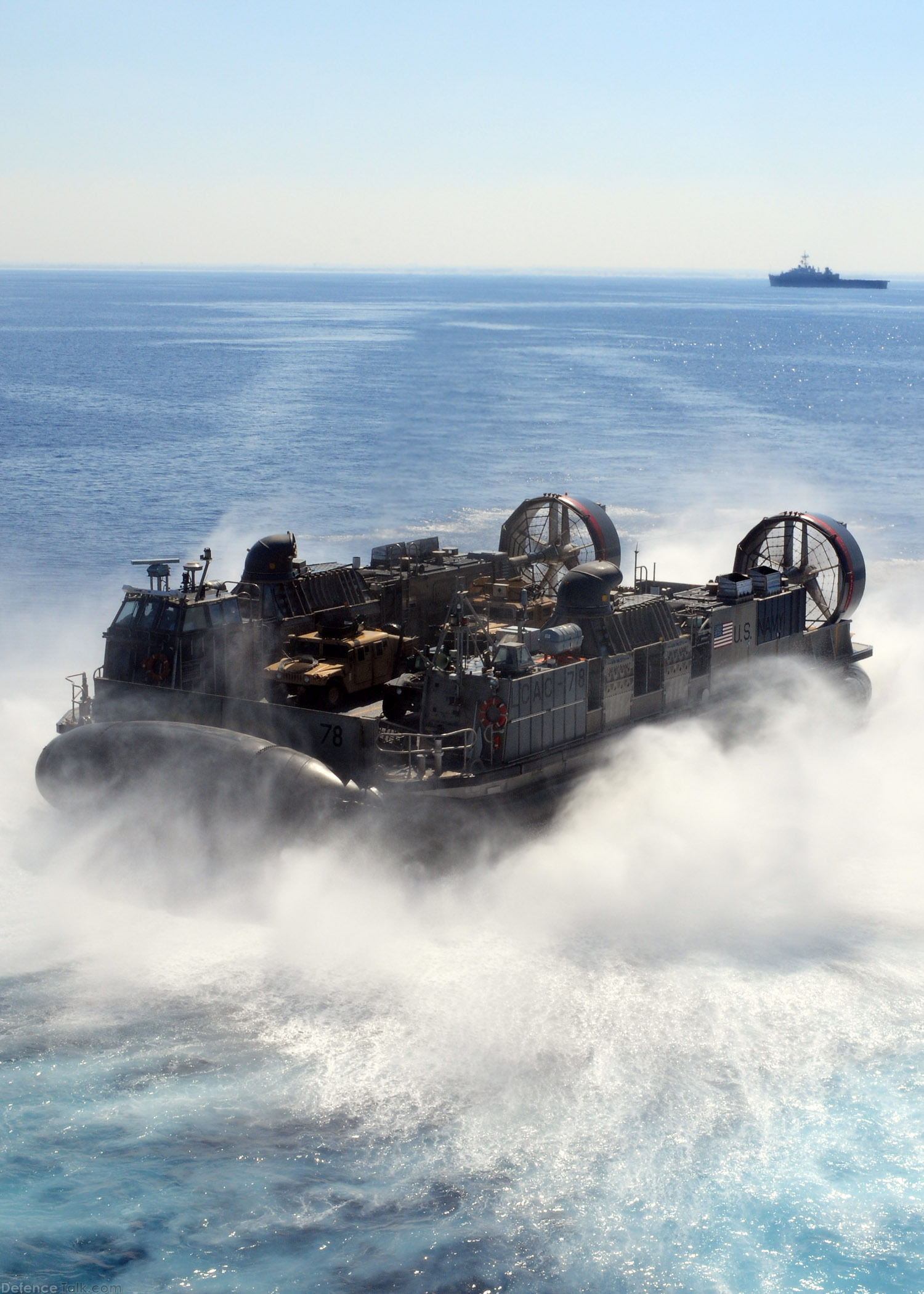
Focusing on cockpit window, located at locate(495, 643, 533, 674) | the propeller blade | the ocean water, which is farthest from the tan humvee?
the propeller blade

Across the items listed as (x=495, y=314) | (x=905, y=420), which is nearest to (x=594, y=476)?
(x=905, y=420)

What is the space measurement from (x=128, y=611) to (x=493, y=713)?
6.09 meters

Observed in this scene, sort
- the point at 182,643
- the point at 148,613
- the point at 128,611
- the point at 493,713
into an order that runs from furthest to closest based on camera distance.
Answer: the point at 128,611 < the point at 148,613 < the point at 182,643 < the point at 493,713

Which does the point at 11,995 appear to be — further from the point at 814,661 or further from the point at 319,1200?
the point at 814,661

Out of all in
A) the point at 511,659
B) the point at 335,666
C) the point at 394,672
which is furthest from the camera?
the point at 394,672

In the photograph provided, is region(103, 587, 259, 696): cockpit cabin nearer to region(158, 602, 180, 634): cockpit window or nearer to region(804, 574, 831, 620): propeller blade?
region(158, 602, 180, 634): cockpit window

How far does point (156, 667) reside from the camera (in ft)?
66.1

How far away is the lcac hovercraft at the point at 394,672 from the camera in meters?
18.2

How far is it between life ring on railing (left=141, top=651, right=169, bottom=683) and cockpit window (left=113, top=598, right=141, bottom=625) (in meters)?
0.70

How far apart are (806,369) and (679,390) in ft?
91.9

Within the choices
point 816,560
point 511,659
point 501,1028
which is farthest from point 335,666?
point 816,560

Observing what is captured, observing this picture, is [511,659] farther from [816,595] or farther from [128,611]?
[816,595]

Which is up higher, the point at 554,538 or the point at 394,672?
the point at 554,538

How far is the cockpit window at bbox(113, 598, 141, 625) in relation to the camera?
806 inches
